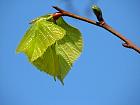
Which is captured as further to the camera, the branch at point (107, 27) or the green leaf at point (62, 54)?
the green leaf at point (62, 54)

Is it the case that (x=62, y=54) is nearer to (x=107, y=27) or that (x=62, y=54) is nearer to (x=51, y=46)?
(x=51, y=46)

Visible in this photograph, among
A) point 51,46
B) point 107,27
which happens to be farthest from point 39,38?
point 107,27

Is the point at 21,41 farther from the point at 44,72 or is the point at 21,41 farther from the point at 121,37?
the point at 121,37

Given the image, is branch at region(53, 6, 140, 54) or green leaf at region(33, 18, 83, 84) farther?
green leaf at region(33, 18, 83, 84)

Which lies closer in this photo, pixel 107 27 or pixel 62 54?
pixel 107 27
